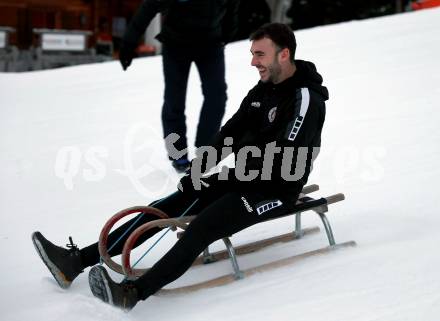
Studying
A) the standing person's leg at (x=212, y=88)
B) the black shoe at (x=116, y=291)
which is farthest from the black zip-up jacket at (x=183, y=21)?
the black shoe at (x=116, y=291)

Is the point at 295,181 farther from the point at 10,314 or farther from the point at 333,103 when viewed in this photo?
the point at 333,103

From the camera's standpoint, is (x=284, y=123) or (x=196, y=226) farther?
(x=284, y=123)

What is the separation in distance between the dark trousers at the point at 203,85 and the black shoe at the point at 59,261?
230cm

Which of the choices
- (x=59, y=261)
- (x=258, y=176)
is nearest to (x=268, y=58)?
(x=258, y=176)

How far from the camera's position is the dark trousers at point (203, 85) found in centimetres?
534

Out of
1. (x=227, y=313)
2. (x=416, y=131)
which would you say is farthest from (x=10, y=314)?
(x=416, y=131)

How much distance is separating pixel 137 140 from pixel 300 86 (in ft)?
12.2

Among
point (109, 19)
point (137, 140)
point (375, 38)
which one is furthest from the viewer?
point (109, 19)

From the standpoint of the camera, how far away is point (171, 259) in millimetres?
2941

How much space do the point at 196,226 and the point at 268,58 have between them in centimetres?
99

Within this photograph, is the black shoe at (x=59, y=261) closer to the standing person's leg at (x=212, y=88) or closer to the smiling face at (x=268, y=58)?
the smiling face at (x=268, y=58)

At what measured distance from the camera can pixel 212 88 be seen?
212 inches

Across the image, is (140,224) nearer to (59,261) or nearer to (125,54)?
(59,261)

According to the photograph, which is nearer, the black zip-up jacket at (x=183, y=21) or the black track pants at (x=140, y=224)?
the black track pants at (x=140, y=224)
